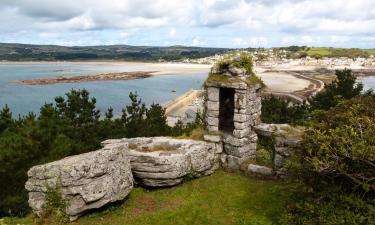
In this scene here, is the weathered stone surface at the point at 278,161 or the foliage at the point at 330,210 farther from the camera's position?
A: the weathered stone surface at the point at 278,161

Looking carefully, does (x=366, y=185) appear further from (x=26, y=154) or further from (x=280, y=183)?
(x=26, y=154)

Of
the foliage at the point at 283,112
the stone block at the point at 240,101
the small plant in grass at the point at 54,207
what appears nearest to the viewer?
the small plant in grass at the point at 54,207

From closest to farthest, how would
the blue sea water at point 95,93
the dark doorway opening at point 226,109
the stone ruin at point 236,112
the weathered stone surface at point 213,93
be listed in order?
the stone ruin at point 236,112 → the weathered stone surface at point 213,93 → the dark doorway opening at point 226,109 → the blue sea water at point 95,93

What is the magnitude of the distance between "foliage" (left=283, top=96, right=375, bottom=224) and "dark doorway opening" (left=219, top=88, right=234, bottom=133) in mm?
6045

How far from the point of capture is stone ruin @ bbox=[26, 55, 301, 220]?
37.0 ft

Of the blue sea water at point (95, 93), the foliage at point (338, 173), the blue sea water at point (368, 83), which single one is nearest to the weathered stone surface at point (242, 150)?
the foliage at point (338, 173)

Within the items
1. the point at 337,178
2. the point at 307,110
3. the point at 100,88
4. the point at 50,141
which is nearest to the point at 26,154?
the point at 50,141

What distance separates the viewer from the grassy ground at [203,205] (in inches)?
461

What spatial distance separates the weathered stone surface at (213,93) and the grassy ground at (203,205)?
3.15 meters

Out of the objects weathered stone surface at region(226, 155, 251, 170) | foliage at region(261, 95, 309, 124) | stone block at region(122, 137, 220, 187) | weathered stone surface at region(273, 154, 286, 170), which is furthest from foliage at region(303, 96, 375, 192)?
foliage at region(261, 95, 309, 124)

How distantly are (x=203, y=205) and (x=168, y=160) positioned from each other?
6.40 ft

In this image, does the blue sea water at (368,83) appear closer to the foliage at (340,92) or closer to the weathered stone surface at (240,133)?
the foliage at (340,92)

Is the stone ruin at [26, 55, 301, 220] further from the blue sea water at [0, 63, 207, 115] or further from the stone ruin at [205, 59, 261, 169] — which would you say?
the blue sea water at [0, 63, 207, 115]

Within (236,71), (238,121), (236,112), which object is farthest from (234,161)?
(236,71)
